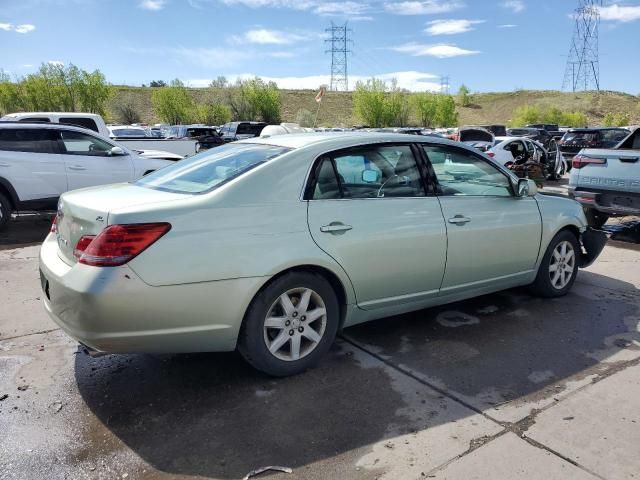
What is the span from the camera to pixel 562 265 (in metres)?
5.26

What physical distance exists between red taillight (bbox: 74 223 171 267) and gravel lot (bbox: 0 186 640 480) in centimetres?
94

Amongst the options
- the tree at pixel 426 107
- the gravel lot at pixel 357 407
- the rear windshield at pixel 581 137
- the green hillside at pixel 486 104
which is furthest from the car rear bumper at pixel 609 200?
the green hillside at pixel 486 104

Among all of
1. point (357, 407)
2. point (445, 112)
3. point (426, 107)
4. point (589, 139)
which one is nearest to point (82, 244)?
point (357, 407)

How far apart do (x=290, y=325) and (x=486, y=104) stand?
11870 centimetres

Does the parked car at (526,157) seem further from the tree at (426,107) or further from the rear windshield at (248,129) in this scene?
the tree at (426,107)

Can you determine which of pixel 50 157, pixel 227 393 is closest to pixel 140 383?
pixel 227 393

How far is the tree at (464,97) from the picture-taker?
115m

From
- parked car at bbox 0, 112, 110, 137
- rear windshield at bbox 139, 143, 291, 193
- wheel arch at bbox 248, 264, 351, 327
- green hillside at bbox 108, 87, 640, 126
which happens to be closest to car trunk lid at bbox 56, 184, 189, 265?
rear windshield at bbox 139, 143, 291, 193

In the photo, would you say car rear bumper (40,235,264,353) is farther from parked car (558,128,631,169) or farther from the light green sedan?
parked car (558,128,631,169)

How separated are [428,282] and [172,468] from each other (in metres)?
2.27

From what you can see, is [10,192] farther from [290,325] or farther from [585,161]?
[585,161]

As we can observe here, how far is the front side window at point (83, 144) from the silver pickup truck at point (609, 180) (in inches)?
306

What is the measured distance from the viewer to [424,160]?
4199mm

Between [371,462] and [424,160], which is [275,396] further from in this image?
[424,160]
